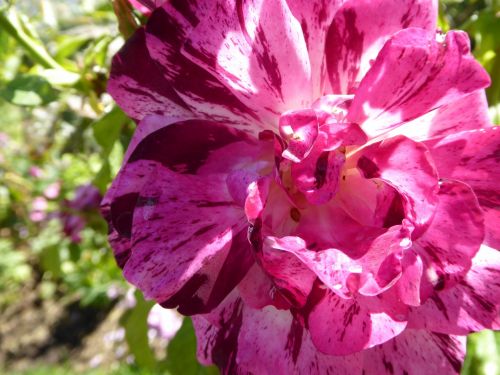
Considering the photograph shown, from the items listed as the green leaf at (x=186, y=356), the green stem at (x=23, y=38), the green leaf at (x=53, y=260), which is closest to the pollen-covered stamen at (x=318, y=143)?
the green leaf at (x=186, y=356)

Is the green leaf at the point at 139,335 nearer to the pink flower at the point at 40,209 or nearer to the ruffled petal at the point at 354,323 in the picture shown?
the ruffled petal at the point at 354,323

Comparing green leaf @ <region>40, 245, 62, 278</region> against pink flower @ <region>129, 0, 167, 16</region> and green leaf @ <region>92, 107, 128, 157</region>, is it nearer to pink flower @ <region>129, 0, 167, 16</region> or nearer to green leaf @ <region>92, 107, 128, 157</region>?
green leaf @ <region>92, 107, 128, 157</region>

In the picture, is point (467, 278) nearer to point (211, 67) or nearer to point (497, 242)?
point (497, 242)

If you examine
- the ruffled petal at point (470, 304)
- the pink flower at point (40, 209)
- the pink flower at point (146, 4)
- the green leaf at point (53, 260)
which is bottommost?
the pink flower at point (40, 209)

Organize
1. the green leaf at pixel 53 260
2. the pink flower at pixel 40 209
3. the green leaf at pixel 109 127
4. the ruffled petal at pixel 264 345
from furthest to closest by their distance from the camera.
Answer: the pink flower at pixel 40 209 → the green leaf at pixel 53 260 → the green leaf at pixel 109 127 → the ruffled petal at pixel 264 345

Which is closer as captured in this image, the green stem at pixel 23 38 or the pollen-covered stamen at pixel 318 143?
the pollen-covered stamen at pixel 318 143
